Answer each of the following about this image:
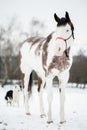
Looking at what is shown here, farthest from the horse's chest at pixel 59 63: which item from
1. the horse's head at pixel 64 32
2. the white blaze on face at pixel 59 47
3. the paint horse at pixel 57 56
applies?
the horse's head at pixel 64 32

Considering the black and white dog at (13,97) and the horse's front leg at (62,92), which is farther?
the black and white dog at (13,97)

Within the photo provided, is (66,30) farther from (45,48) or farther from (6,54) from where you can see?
(6,54)

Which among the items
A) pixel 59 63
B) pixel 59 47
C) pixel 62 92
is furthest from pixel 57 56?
pixel 62 92

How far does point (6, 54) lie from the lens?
41656mm

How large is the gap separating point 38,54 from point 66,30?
153 cm

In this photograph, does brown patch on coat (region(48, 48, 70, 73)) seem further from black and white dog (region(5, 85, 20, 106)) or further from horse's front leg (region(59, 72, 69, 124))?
black and white dog (region(5, 85, 20, 106))

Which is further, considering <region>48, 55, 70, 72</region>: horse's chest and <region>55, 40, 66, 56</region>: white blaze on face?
<region>48, 55, 70, 72</region>: horse's chest

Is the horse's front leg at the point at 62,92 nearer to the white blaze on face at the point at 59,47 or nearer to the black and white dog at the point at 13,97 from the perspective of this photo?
the white blaze on face at the point at 59,47

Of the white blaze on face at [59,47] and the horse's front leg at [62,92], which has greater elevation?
the white blaze on face at [59,47]

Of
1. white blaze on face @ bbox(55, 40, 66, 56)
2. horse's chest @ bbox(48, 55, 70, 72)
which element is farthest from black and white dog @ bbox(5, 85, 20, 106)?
white blaze on face @ bbox(55, 40, 66, 56)

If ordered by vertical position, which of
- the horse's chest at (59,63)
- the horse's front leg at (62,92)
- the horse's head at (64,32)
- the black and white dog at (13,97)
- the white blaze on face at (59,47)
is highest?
the horse's head at (64,32)

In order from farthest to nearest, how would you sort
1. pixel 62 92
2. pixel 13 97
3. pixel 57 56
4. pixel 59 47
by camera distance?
pixel 13 97
pixel 62 92
pixel 57 56
pixel 59 47

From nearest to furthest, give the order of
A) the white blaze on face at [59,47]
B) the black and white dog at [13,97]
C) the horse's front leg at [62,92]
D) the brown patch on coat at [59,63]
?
the white blaze on face at [59,47] < the brown patch on coat at [59,63] < the horse's front leg at [62,92] < the black and white dog at [13,97]

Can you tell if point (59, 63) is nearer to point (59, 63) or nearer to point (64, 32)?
point (59, 63)
